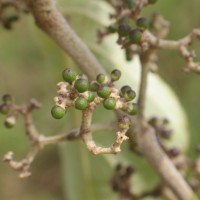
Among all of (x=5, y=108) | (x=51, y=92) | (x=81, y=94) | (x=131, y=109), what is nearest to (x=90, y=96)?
(x=81, y=94)

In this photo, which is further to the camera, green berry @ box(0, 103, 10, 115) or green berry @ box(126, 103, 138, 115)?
green berry @ box(0, 103, 10, 115)

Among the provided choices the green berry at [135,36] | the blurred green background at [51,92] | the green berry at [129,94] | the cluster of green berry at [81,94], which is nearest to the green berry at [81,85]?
the cluster of green berry at [81,94]

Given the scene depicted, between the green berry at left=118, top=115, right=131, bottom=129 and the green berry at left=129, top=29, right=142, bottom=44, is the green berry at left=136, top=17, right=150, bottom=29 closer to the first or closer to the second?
the green berry at left=129, top=29, right=142, bottom=44

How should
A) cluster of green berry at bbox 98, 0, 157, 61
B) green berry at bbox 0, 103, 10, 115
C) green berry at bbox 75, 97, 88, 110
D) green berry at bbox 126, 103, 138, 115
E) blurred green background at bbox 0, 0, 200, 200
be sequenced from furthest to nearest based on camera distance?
blurred green background at bbox 0, 0, 200, 200
green berry at bbox 0, 103, 10, 115
cluster of green berry at bbox 98, 0, 157, 61
green berry at bbox 126, 103, 138, 115
green berry at bbox 75, 97, 88, 110

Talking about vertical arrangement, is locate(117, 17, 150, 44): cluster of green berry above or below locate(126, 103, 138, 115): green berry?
above

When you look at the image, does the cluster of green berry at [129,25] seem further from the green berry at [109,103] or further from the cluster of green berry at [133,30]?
the green berry at [109,103]

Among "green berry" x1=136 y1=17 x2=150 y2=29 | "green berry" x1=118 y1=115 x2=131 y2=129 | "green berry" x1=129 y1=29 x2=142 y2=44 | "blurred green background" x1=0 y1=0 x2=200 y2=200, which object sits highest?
"green berry" x1=136 y1=17 x2=150 y2=29

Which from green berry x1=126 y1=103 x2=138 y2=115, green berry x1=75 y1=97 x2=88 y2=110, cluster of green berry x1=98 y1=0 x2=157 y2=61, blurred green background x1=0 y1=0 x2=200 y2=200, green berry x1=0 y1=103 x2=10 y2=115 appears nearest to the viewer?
green berry x1=75 y1=97 x2=88 y2=110

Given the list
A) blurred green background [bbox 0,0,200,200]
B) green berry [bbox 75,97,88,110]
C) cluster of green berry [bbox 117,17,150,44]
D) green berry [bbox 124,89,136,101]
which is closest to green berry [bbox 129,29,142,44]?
cluster of green berry [bbox 117,17,150,44]

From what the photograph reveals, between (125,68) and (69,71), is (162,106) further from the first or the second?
(69,71)
